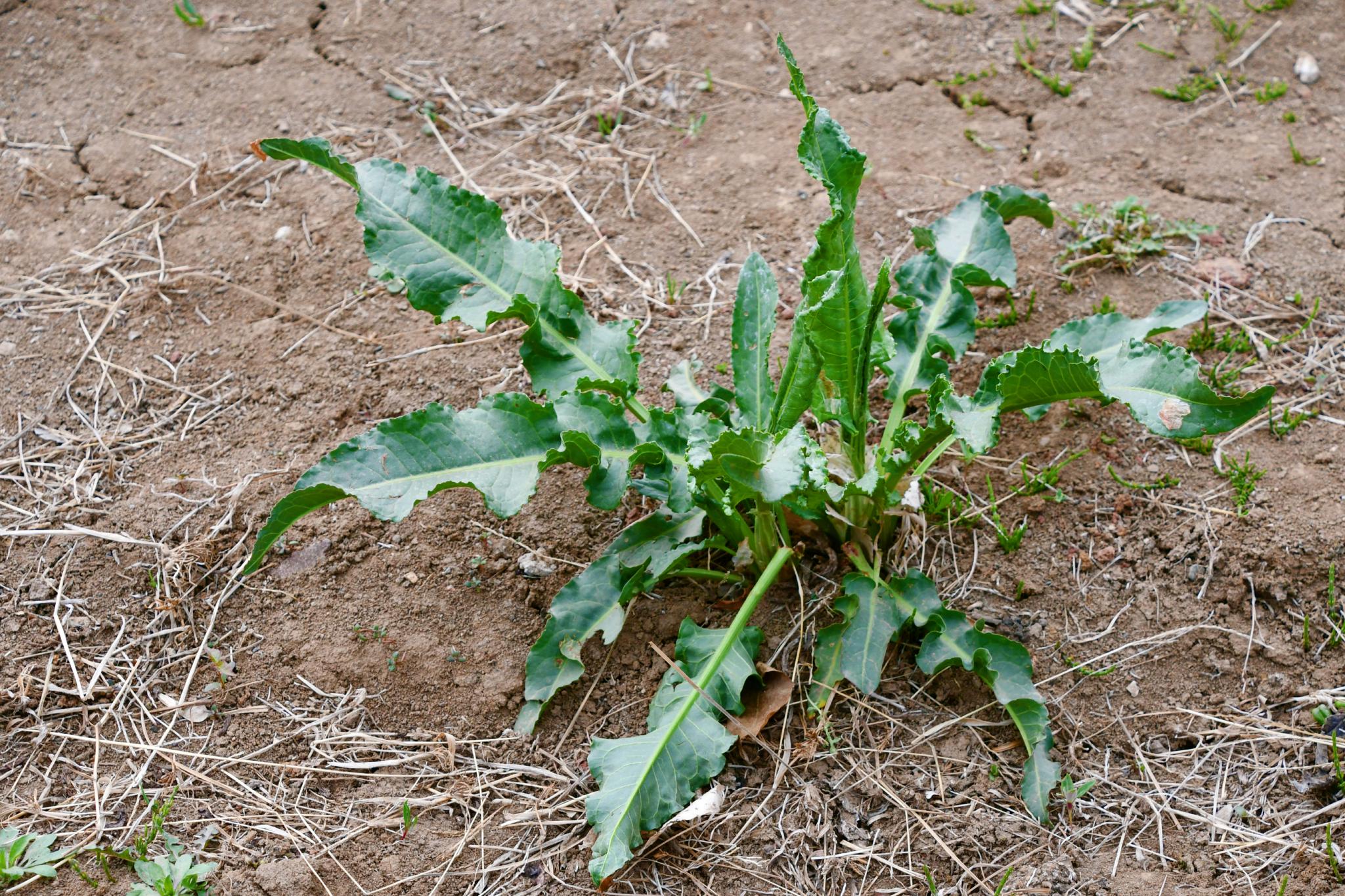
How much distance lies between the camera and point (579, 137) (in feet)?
10.9

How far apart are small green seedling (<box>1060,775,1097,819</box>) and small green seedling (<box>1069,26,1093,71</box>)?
244 cm

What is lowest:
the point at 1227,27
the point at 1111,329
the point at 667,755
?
the point at 667,755

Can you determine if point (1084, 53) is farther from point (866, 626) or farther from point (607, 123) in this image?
point (866, 626)

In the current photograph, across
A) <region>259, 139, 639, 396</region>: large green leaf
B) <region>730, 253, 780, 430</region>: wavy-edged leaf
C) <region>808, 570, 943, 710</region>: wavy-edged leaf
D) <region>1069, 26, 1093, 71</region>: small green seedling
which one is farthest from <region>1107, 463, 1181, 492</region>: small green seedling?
<region>1069, 26, 1093, 71</region>: small green seedling

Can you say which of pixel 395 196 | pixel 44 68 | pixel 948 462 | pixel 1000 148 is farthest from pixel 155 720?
pixel 1000 148

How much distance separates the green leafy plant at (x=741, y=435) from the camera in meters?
1.87

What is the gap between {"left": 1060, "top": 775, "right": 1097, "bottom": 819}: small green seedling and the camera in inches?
76.9

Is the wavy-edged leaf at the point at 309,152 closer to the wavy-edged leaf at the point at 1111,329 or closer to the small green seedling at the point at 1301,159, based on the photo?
the wavy-edged leaf at the point at 1111,329

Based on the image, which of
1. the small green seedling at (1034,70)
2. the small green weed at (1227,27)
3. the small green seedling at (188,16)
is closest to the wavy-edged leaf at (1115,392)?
the small green seedling at (1034,70)

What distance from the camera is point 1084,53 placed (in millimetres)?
3406

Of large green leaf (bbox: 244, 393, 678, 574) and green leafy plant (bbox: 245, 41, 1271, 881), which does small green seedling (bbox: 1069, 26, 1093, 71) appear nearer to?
green leafy plant (bbox: 245, 41, 1271, 881)

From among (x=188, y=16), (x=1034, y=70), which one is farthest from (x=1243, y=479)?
(x=188, y=16)

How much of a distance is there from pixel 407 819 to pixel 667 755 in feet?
1.71

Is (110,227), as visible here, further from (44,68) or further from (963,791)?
(963,791)
